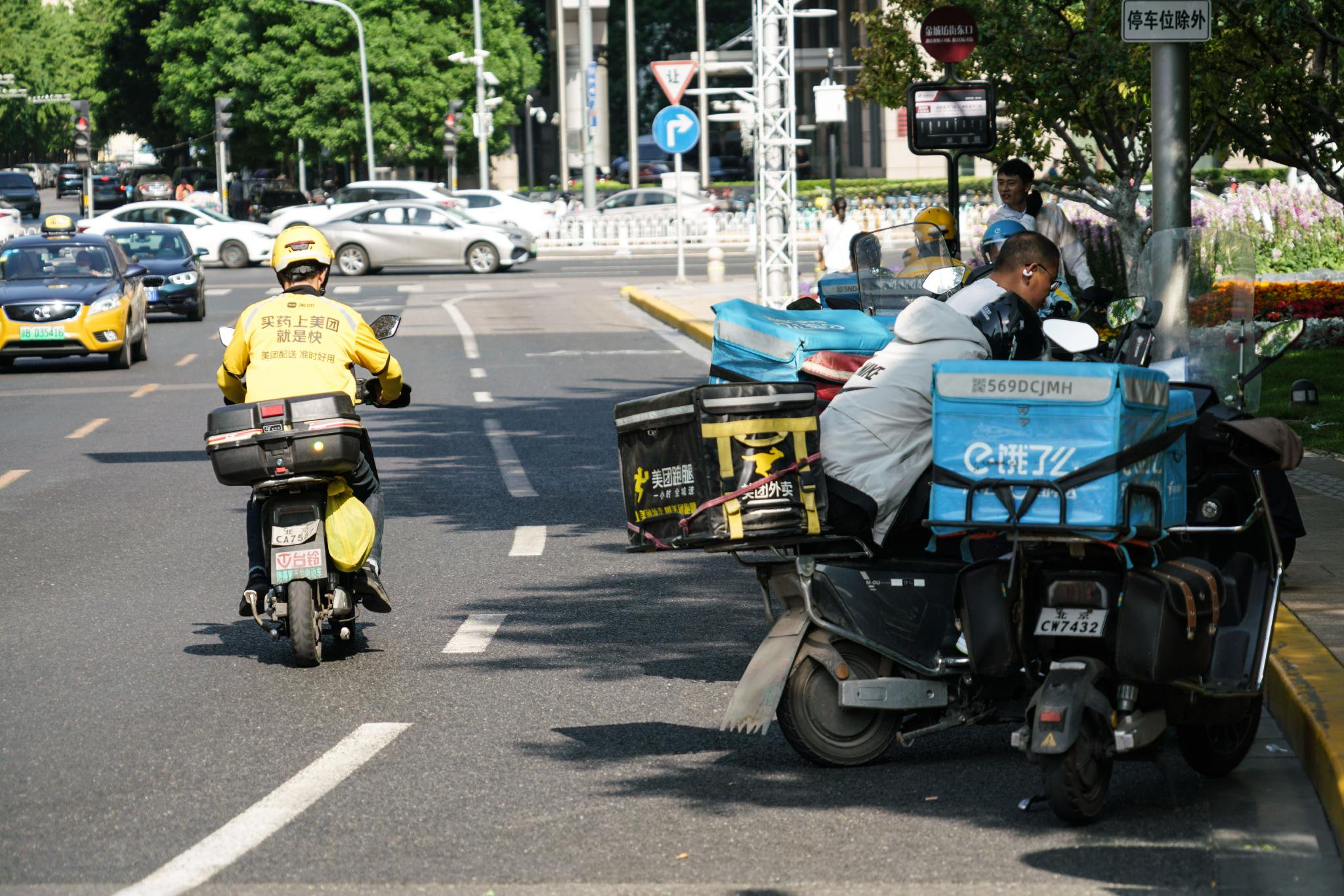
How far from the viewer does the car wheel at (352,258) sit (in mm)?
39656

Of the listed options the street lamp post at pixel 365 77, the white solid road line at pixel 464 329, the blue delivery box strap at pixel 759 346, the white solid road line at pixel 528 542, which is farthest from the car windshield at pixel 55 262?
the street lamp post at pixel 365 77

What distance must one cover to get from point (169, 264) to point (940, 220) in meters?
19.7

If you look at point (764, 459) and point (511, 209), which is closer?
point (764, 459)

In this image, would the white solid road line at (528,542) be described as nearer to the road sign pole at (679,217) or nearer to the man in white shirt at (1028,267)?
the man in white shirt at (1028,267)

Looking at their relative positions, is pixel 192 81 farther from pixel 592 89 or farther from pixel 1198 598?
pixel 1198 598

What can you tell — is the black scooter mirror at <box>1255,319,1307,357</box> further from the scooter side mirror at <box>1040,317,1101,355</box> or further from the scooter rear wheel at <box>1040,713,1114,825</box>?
the scooter rear wheel at <box>1040,713,1114,825</box>

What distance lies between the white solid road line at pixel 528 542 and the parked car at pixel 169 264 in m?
17.7

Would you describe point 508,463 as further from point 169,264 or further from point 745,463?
point 169,264

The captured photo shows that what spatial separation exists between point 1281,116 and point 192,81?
2341 inches

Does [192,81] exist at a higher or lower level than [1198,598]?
higher

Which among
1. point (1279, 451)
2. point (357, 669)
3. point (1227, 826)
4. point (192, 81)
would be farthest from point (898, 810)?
point (192, 81)

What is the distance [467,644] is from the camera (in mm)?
7977

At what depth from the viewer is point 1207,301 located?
23.4ft


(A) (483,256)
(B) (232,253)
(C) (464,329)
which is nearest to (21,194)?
(B) (232,253)
